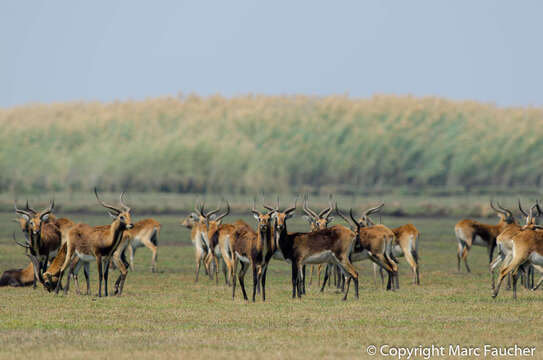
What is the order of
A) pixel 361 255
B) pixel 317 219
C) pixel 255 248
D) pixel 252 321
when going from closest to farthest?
1. pixel 252 321
2. pixel 255 248
3. pixel 361 255
4. pixel 317 219

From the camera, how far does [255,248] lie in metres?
20.6

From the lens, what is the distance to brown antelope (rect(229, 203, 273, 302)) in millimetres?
20125

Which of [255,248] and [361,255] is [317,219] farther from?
[255,248]

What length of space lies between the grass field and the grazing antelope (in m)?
0.86


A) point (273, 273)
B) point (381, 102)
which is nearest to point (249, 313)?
point (273, 273)

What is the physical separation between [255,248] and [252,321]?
365 cm

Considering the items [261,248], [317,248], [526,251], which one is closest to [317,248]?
[317,248]

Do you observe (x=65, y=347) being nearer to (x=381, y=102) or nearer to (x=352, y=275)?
(x=352, y=275)

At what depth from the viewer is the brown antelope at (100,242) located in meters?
21.0

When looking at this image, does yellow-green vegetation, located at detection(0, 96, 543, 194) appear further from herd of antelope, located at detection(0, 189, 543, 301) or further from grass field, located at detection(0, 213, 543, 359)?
grass field, located at detection(0, 213, 543, 359)

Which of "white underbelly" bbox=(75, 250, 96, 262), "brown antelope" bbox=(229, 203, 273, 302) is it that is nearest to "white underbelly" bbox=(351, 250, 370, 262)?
"brown antelope" bbox=(229, 203, 273, 302)

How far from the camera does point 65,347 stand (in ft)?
47.1

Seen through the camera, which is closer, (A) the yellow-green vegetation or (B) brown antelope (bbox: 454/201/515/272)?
(B) brown antelope (bbox: 454/201/515/272)

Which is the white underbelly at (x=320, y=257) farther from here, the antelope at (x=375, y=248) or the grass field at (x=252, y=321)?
the antelope at (x=375, y=248)
